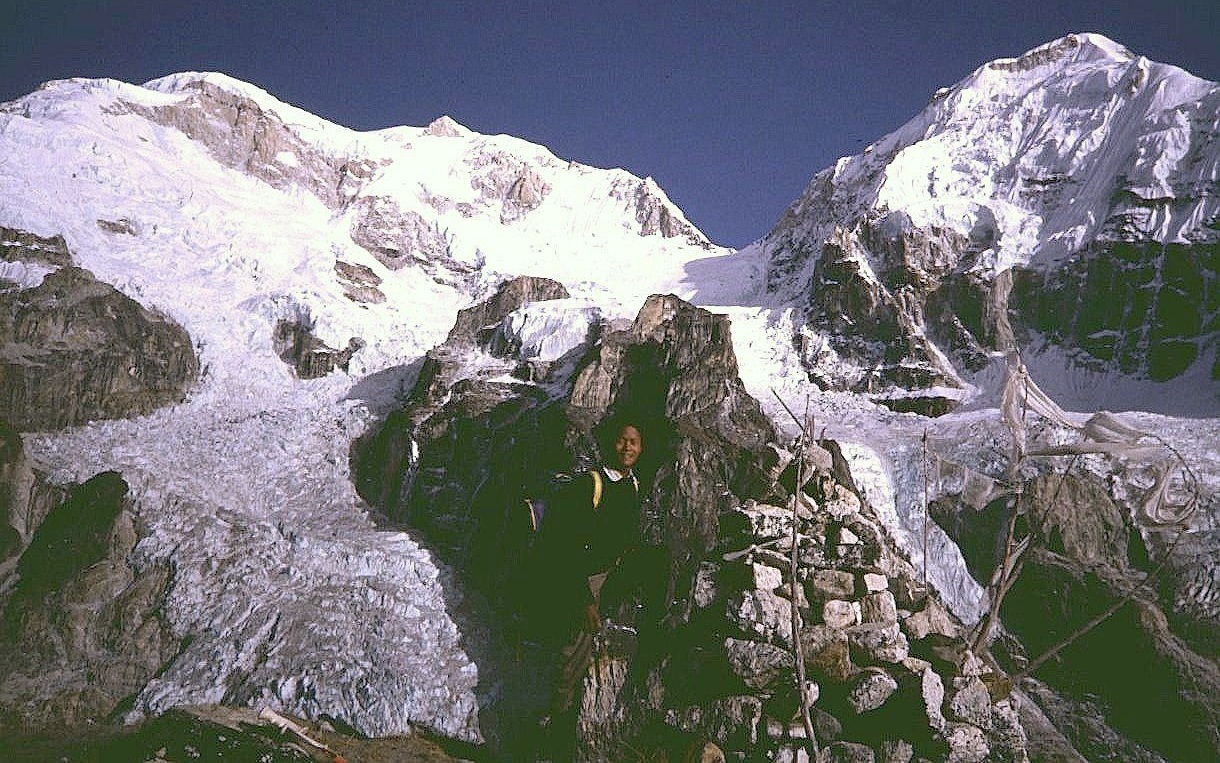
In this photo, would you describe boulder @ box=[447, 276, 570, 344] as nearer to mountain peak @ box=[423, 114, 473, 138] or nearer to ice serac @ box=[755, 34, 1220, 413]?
ice serac @ box=[755, 34, 1220, 413]

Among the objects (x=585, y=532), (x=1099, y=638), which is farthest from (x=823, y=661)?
(x=1099, y=638)

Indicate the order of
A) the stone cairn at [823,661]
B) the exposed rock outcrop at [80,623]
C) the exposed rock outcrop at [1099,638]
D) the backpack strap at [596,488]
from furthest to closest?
the exposed rock outcrop at [80,623] → the exposed rock outcrop at [1099,638] → the stone cairn at [823,661] → the backpack strap at [596,488]

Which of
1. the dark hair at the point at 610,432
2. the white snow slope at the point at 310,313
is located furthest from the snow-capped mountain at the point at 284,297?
the dark hair at the point at 610,432

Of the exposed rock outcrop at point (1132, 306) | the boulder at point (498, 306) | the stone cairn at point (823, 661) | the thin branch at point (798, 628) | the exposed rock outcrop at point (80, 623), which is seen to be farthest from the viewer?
the boulder at point (498, 306)

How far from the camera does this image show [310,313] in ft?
148

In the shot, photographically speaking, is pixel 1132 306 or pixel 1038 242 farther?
pixel 1038 242

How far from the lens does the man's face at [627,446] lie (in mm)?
4602

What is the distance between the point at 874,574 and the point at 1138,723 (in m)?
24.2

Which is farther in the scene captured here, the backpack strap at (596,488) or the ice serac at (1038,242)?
the ice serac at (1038,242)

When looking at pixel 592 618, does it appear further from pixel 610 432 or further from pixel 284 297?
pixel 284 297

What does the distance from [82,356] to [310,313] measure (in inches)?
500

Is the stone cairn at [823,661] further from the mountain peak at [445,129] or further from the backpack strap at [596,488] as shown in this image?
the mountain peak at [445,129]

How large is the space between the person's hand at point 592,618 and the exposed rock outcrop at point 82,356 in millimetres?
38993

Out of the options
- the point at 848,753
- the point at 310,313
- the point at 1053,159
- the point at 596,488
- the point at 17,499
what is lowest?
the point at 17,499
